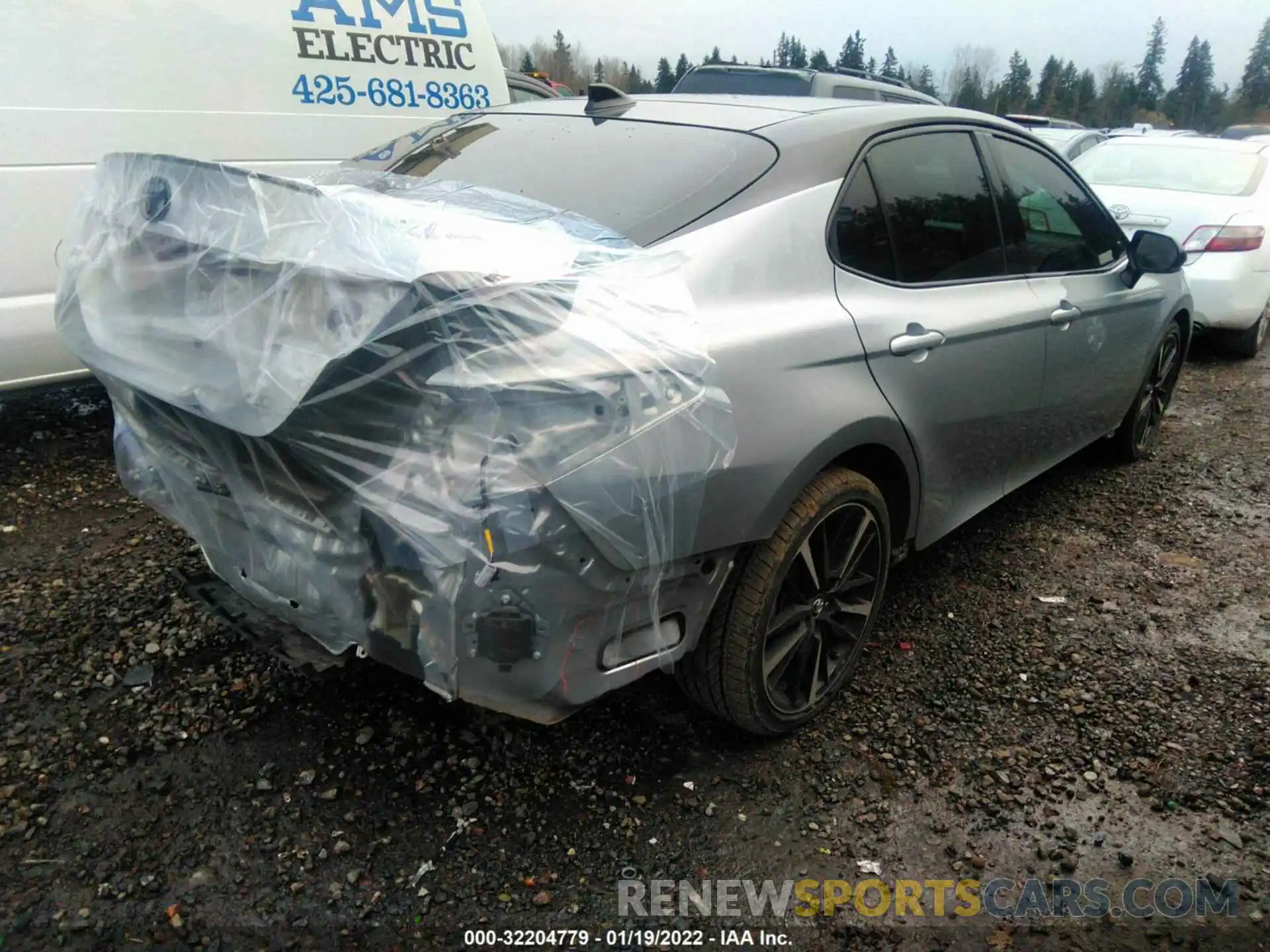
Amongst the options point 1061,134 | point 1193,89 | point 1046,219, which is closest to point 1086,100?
point 1193,89

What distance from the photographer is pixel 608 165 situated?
2506 mm

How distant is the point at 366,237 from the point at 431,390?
13.5 inches

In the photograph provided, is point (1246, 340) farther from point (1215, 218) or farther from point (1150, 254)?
point (1150, 254)

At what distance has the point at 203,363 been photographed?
1.88 meters

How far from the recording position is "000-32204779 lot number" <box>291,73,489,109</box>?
4.80m

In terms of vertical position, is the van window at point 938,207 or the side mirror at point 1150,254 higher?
the van window at point 938,207

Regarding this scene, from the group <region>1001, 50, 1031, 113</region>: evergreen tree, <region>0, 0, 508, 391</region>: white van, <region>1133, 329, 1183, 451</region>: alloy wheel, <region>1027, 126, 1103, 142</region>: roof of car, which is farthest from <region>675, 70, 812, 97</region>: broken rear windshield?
<region>1001, 50, 1031, 113</region>: evergreen tree

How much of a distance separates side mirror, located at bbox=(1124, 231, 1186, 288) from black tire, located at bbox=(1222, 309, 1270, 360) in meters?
Answer: 3.45

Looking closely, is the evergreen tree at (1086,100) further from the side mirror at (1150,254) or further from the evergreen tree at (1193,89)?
the side mirror at (1150,254)

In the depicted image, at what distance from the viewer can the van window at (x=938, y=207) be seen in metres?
2.69

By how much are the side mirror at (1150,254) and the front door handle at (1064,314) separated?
721mm

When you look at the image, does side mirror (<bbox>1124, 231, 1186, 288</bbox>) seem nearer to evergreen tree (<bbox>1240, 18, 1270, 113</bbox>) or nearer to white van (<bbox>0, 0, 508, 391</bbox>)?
white van (<bbox>0, 0, 508, 391</bbox>)

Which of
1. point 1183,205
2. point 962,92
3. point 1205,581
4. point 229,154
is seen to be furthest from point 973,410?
point 962,92
